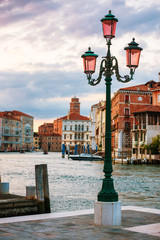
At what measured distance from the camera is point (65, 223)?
7344 millimetres

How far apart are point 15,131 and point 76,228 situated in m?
121

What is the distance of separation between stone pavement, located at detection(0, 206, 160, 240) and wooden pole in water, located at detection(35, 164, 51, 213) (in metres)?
0.41

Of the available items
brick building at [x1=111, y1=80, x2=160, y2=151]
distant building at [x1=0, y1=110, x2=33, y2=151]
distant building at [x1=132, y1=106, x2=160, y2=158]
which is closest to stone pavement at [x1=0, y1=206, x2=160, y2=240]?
distant building at [x1=132, y1=106, x2=160, y2=158]

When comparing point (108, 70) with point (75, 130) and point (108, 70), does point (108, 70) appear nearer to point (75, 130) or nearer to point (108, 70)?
point (108, 70)

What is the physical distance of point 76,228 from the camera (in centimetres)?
686

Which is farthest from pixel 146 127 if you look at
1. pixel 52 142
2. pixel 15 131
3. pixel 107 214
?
pixel 52 142

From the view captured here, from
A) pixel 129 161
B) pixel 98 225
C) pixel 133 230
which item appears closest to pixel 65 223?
pixel 98 225

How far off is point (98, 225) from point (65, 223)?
59 cm

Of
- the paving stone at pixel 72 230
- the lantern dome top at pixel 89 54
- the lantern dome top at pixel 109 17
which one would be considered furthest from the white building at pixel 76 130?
the lantern dome top at pixel 109 17

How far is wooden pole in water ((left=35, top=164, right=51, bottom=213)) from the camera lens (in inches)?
345

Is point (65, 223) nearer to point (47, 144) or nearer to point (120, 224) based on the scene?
point (120, 224)

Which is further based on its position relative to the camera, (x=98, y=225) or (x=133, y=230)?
(x=98, y=225)

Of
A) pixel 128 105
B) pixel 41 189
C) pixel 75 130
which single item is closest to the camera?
pixel 41 189

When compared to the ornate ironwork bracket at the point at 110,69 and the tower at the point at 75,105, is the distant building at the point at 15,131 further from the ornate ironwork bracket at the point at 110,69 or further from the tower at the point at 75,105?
the ornate ironwork bracket at the point at 110,69
